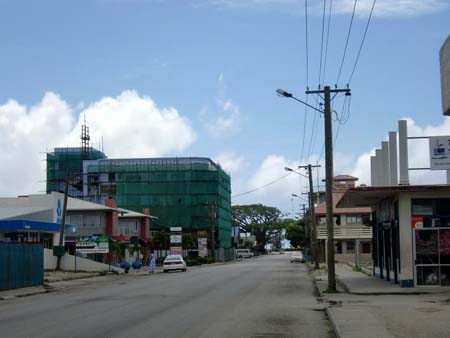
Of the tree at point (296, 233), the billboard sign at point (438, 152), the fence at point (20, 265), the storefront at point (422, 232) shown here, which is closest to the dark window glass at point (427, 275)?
the storefront at point (422, 232)

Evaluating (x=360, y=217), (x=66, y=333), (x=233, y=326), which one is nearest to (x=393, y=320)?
(x=233, y=326)

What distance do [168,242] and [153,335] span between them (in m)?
74.4

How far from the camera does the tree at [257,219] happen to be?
171 meters

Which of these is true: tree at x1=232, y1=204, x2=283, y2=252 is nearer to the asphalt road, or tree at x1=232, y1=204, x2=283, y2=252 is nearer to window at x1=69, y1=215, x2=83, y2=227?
window at x1=69, y1=215, x2=83, y2=227

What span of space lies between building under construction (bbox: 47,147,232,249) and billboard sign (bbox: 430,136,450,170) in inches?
3482

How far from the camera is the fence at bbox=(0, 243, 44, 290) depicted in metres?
31.4

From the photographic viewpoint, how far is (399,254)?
26.3m

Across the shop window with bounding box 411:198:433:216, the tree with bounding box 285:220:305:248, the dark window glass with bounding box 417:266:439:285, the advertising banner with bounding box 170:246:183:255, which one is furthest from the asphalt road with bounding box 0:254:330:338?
the tree with bounding box 285:220:305:248

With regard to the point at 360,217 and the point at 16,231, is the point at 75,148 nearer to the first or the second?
the point at 360,217

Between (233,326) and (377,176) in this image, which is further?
(377,176)

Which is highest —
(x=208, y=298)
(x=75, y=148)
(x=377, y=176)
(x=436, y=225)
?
(x=75, y=148)

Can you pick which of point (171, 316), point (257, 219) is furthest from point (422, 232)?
point (257, 219)

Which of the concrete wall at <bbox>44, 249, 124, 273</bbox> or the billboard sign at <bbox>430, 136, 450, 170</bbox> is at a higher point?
the billboard sign at <bbox>430, 136, 450, 170</bbox>

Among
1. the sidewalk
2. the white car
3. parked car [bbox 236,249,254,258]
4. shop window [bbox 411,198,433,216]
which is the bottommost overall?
parked car [bbox 236,249,254,258]
